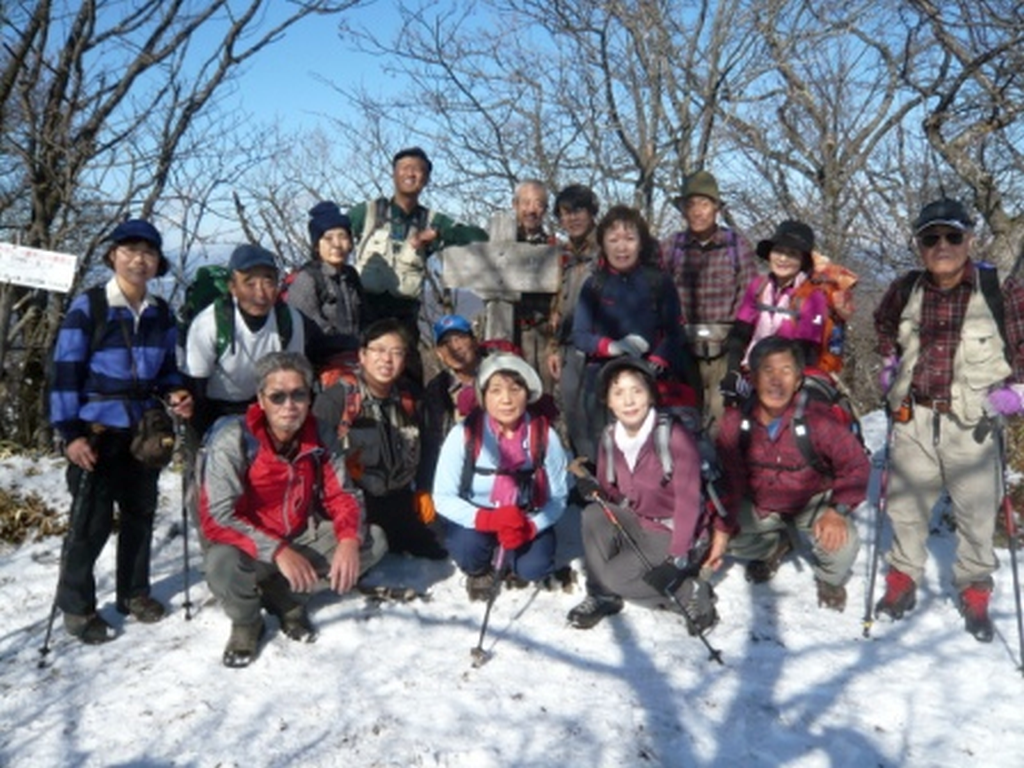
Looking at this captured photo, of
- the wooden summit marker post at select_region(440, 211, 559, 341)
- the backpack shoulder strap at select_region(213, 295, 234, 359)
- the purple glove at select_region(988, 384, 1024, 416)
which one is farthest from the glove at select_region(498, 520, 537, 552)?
the purple glove at select_region(988, 384, 1024, 416)

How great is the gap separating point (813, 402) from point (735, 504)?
0.71m

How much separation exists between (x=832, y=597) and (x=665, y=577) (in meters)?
1.09

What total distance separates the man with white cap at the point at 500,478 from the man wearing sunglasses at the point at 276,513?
21.4 inches

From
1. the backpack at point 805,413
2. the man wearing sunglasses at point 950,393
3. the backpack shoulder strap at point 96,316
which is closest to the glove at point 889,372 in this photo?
the man wearing sunglasses at point 950,393

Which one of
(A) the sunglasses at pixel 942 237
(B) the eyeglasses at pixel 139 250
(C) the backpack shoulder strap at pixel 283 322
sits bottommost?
(C) the backpack shoulder strap at pixel 283 322

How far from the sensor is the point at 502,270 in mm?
5762

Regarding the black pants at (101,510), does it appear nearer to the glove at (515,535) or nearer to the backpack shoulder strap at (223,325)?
the backpack shoulder strap at (223,325)

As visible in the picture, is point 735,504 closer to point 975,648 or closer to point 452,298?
point 975,648

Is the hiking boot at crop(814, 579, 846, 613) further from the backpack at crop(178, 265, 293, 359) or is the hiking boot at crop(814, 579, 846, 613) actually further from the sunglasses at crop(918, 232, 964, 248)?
the backpack at crop(178, 265, 293, 359)

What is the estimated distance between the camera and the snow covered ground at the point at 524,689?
312 cm

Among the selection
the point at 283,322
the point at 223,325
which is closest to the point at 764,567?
the point at 283,322

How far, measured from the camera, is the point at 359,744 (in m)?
3.16

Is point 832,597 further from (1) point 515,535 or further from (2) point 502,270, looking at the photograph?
(2) point 502,270

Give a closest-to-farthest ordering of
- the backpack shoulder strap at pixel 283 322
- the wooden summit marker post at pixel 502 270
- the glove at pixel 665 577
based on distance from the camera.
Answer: the glove at pixel 665 577 < the backpack shoulder strap at pixel 283 322 < the wooden summit marker post at pixel 502 270
